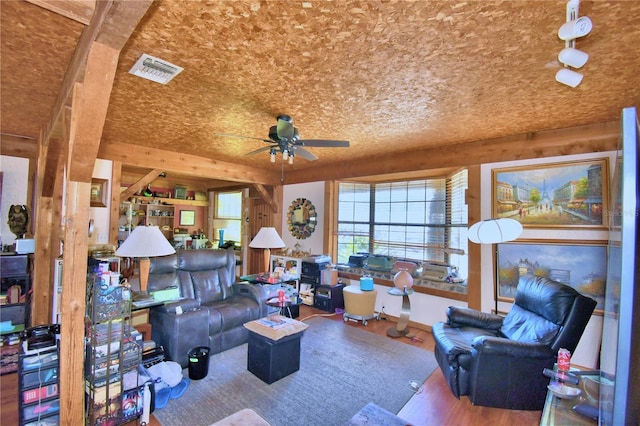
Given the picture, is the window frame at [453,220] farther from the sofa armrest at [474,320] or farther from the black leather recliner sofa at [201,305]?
the black leather recliner sofa at [201,305]

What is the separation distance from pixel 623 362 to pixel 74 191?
8.48 ft

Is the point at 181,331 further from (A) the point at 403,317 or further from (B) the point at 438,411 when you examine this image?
(A) the point at 403,317

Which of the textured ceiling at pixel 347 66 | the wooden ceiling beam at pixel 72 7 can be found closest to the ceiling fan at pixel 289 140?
the textured ceiling at pixel 347 66

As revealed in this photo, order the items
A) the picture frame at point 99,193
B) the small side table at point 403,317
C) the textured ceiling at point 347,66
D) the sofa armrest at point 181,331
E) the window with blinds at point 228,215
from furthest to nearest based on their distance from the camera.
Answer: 1. the window with blinds at point 228,215
2. the picture frame at point 99,193
3. the small side table at point 403,317
4. the sofa armrest at point 181,331
5. the textured ceiling at point 347,66

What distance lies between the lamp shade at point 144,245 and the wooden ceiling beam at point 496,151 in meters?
3.12

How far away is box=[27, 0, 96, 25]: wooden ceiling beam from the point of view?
4.71ft

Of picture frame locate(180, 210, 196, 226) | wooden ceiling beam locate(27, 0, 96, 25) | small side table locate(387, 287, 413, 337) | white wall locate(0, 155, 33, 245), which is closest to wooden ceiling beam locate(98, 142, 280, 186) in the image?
white wall locate(0, 155, 33, 245)

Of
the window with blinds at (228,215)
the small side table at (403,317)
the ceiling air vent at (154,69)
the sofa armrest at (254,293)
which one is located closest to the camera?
the ceiling air vent at (154,69)

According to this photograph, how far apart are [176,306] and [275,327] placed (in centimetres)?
103

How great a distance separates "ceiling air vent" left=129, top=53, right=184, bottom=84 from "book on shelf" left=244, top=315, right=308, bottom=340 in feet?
7.41

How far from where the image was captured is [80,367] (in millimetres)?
1901

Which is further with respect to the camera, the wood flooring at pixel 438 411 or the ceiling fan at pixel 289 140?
the ceiling fan at pixel 289 140

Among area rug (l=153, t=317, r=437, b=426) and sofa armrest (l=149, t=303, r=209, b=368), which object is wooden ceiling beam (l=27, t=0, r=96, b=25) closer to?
sofa armrest (l=149, t=303, r=209, b=368)

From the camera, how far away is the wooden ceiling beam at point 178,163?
397 cm
